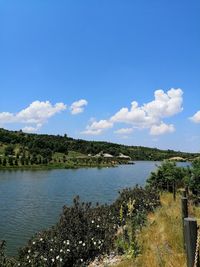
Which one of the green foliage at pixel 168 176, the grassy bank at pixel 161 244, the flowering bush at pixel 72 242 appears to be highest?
the green foliage at pixel 168 176

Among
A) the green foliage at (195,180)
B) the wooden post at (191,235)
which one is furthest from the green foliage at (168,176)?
the wooden post at (191,235)

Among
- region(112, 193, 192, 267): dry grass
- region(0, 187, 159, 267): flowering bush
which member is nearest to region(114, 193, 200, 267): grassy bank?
region(112, 193, 192, 267): dry grass

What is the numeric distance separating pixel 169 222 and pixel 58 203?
19.6 metres

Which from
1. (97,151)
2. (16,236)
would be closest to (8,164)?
(97,151)

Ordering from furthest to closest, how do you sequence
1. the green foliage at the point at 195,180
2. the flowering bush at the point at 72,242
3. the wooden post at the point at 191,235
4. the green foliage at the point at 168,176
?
the green foliage at the point at 168,176
the green foliage at the point at 195,180
the flowering bush at the point at 72,242
the wooden post at the point at 191,235

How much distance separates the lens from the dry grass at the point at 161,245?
7.90m

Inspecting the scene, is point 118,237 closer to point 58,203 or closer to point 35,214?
point 35,214

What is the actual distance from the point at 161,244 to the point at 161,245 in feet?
0.47

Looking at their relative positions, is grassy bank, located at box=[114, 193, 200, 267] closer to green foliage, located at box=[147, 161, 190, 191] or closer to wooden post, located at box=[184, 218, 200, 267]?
wooden post, located at box=[184, 218, 200, 267]

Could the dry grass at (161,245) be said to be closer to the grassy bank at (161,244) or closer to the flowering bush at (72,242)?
the grassy bank at (161,244)

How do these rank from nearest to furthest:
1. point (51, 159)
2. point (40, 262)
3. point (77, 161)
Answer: point (40, 262), point (51, 159), point (77, 161)

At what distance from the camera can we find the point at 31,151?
369 feet

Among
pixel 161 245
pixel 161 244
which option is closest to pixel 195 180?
pixel 161 244

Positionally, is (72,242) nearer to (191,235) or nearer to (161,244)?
(161,244)
